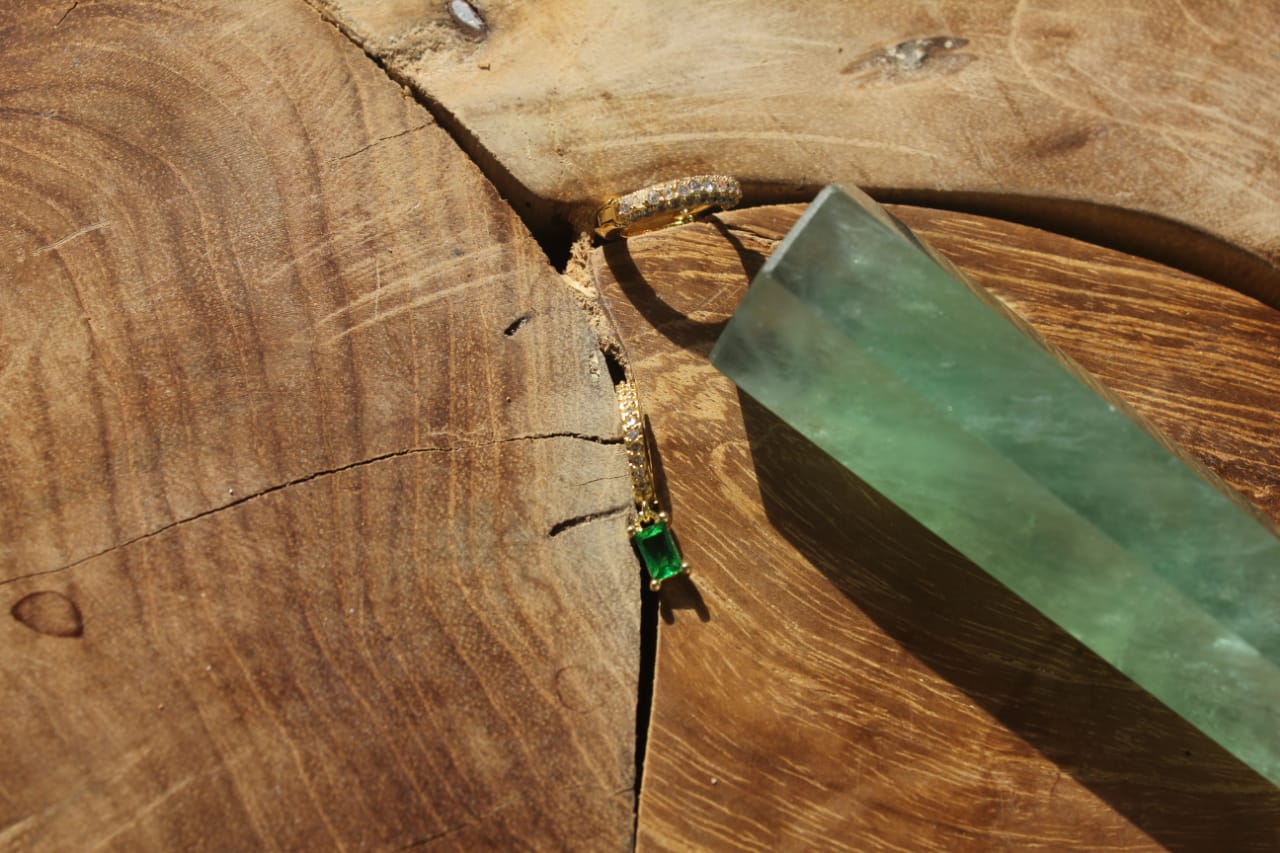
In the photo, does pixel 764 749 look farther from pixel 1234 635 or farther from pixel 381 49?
pixel 381 49

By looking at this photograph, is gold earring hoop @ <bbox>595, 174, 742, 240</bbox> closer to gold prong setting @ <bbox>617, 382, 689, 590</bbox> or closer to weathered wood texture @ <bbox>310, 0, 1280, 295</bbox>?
weathered wood texture @ <bbox>310, 0, 1280, 295</bbox>

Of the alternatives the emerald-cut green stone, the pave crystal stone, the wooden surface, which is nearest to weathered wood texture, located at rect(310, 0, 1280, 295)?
the wooden surface

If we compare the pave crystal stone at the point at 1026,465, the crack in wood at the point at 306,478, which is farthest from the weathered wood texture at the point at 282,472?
the pave crystal stone at the point at 1026,465

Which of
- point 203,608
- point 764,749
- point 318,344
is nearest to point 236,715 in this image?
point 203,608

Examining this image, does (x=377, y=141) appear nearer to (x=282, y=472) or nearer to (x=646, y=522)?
(x=282, y=472)

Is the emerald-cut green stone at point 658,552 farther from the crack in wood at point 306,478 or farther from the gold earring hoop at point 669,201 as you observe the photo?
Result: the gold earring hoop at point 669,201

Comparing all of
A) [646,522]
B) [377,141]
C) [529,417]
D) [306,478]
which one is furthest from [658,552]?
[377,141]
